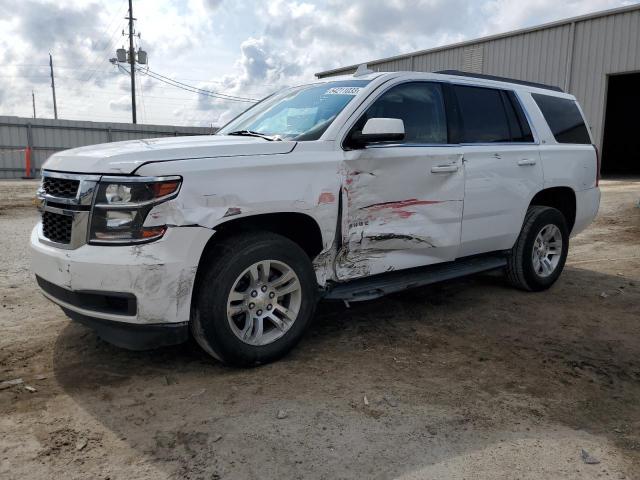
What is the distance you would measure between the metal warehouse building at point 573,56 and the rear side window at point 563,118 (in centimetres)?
1450

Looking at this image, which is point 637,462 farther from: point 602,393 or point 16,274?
point 16,274

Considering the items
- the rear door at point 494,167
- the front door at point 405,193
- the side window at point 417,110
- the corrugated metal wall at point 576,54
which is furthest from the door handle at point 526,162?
the corrugated metal wall at point 576,54

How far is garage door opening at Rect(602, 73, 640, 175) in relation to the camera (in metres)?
26.7

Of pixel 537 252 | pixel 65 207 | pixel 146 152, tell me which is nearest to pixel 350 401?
pixel 146 152

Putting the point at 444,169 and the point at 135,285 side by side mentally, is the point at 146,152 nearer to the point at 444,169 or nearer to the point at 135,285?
the point at 135,285

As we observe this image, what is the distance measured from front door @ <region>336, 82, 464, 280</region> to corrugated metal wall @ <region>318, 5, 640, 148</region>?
1682 centimetres

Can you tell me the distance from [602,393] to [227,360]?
2.29 meters

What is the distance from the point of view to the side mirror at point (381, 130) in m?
3.62

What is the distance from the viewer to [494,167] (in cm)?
474

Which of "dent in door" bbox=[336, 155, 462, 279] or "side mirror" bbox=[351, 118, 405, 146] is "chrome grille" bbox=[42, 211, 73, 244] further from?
"side mirror" bbox=[351, 118, 405, 146]

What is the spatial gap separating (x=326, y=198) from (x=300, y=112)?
3.04 ft

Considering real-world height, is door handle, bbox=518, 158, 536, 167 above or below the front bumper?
Answer: above

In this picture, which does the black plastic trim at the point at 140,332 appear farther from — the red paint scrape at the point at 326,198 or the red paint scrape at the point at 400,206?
the red paint scrape at the point at 400,206

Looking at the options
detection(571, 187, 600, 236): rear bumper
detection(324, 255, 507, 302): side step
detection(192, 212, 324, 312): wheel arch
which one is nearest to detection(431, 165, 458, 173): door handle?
detection(324, 255, 507, 302): side step
